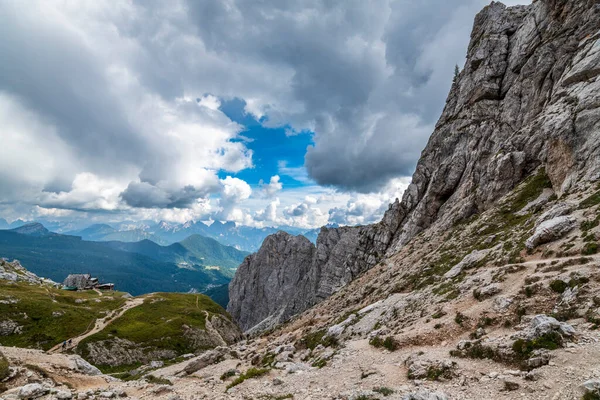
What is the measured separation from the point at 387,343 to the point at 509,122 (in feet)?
248

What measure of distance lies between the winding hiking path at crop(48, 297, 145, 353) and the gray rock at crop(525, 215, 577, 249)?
94.1m

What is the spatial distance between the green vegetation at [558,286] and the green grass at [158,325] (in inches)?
3339

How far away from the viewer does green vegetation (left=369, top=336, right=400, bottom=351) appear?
25250mm

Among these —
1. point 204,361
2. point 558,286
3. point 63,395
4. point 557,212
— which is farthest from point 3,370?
point 557,212

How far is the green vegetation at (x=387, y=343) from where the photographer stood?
2525cm

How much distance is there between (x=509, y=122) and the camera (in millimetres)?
74312

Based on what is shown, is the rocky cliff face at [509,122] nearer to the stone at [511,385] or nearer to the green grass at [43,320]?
the stone at [511,385]

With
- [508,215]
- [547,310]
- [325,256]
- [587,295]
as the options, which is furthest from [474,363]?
[325,256]

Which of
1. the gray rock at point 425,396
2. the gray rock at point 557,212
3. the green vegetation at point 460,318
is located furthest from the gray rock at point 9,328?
the gray rock at point 557,212

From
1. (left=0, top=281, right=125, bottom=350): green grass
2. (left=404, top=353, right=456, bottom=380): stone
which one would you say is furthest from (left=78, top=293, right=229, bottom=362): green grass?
(left=404, top=353, right=456, bottom=380): stone

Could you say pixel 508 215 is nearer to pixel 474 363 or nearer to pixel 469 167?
pixel 469 167

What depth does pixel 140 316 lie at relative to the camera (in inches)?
3954

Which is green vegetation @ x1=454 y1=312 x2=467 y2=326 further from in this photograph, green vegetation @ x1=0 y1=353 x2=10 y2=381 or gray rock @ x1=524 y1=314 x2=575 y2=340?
green vegetation @ x1=0 y1=353 x2=10 y2=381

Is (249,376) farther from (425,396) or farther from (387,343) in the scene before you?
(425,396)
